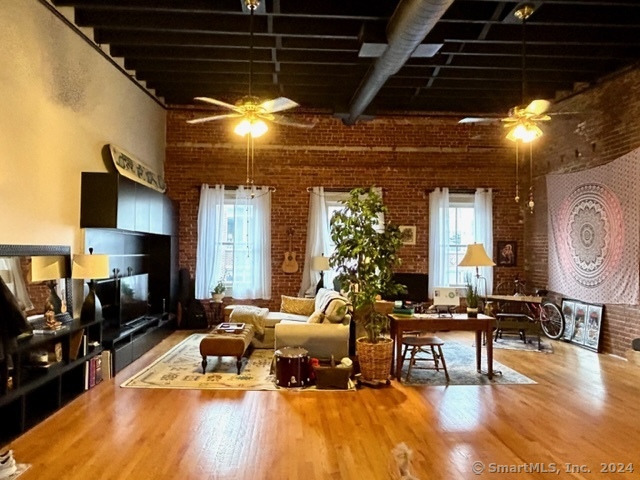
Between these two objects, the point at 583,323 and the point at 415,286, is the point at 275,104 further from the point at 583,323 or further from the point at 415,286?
the point at 583,323

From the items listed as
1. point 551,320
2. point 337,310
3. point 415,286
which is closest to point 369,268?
point 337,310

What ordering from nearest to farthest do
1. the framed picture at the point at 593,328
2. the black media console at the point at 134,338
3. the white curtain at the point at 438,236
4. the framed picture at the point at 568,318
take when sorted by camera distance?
the black media console at the point at 134,338 → the framed picture at the point at 593,328 → the framed picture at the point at 568,318 → the white curtain at the point at 438,236

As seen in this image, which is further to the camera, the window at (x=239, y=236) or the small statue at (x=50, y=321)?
the window at (x=239, y=236)

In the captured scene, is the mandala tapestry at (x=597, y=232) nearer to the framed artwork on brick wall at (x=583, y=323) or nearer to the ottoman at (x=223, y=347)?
the framed artwork on brick wall at (x=583, y=323)

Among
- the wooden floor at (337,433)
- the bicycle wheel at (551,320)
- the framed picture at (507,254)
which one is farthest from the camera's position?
the framed picture at (507,254)

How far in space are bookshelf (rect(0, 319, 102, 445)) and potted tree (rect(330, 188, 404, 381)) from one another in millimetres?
2670

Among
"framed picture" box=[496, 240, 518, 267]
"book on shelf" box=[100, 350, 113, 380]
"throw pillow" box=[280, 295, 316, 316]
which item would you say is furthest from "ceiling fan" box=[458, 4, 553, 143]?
"book on shelf" box=[100, 350, 113, 380]

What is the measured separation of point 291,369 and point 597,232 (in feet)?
15.5

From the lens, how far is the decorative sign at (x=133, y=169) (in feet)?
19.4

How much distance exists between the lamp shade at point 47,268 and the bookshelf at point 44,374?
492mm

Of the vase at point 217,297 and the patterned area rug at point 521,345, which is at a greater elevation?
the vase at point 217,297

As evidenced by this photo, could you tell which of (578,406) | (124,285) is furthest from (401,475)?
(124,285)

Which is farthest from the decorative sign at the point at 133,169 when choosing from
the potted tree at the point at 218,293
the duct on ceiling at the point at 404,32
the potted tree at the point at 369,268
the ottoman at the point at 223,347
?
the duct on ceiling at the point at 404,32

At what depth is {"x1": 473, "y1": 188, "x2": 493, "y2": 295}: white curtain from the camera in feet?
28.0
